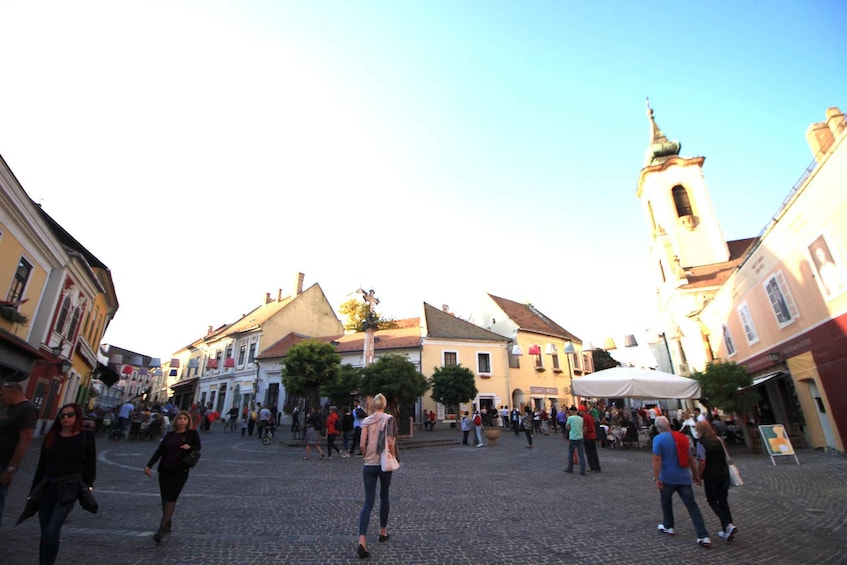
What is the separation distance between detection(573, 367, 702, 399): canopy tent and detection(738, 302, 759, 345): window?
493 cm

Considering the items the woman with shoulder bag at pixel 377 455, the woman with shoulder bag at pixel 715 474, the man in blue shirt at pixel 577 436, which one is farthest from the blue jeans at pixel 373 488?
the man in blue shirt at pixel 577 436

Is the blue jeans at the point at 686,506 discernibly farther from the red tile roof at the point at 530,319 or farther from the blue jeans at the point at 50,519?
the red tile roof at the point at 530,319

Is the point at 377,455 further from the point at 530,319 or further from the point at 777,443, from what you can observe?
the point at 530,319

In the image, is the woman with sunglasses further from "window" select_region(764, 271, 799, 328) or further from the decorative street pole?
the decorative street pole

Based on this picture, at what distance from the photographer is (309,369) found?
76.4 feet

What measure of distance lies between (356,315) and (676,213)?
32924 millimetres

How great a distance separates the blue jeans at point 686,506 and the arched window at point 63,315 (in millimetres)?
21550

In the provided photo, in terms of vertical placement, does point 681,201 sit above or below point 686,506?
above

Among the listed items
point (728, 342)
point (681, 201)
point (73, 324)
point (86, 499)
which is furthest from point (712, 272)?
point (73, 324)

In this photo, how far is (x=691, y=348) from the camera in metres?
28.7

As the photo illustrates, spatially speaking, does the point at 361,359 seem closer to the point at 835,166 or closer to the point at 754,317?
the point at 754,317

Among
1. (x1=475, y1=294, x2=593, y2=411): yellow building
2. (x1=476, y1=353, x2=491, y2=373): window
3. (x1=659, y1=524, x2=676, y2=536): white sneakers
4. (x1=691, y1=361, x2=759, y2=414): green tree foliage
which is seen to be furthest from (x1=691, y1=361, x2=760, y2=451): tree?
(x1=476, y1=353, x2=491, y2=373): window

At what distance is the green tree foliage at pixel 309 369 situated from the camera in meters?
23.4

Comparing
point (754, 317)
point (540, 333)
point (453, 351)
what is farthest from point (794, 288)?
point (540, 333)
